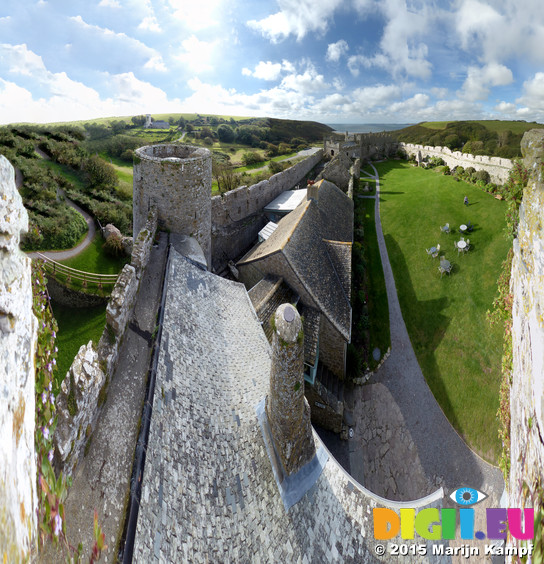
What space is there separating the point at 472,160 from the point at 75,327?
153ft

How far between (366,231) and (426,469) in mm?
22972

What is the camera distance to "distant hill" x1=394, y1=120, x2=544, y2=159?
145 feet

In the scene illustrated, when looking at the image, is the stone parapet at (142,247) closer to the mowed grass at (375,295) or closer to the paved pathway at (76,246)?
the paved pathway at (76,246)

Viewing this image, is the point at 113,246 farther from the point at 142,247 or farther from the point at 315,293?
the point at 315,293

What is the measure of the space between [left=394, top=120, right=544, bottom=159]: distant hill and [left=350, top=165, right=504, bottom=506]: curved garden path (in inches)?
1201

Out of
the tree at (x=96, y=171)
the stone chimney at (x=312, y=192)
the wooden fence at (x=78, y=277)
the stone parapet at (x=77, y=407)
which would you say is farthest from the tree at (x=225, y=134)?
the stone parapet at (x=77, y=407)

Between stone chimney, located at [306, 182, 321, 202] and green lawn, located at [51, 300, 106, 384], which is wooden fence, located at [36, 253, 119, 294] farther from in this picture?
stone chimney, located at [306, 182, 321, 202]

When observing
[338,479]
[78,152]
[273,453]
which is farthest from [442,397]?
[78,152]

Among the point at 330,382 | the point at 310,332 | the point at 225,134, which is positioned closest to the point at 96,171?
the point at 225,134

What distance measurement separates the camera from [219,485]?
6.42 meters

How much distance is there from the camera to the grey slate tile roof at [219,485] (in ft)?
18.2

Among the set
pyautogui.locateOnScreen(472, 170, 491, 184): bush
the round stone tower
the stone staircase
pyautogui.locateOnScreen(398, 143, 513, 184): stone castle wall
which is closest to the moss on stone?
the round stone tower

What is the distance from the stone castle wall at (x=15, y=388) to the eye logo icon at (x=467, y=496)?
1468cm

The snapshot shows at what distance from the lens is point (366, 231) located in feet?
105
